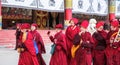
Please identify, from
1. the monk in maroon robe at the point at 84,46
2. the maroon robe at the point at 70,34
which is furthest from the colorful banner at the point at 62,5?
the monk in maroon robe at the point at 84,46

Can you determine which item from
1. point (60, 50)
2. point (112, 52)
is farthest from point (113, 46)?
point (60, 50)

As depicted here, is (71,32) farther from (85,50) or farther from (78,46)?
(85,50)

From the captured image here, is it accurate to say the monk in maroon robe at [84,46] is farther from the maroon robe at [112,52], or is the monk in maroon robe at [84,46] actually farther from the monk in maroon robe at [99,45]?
the maroon robe at [112,52]

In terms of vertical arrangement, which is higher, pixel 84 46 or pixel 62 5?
pixel 62 5

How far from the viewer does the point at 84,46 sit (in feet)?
29.2

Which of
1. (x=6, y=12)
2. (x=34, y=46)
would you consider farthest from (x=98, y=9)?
(x=34, y=46)

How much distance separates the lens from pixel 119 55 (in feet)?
28.3

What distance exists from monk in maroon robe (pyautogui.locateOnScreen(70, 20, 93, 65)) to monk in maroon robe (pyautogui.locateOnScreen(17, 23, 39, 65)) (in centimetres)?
127

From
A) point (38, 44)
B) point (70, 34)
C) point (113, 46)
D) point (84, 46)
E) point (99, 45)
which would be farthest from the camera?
point (38, 44)

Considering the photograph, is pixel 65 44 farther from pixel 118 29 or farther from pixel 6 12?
pixel 6 12

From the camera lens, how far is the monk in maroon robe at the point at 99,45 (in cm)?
907

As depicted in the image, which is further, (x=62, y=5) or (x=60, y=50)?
(x=62, y=5)

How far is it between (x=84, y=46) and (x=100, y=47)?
1.44 ft

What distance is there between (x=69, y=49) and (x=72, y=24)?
0.66 m
